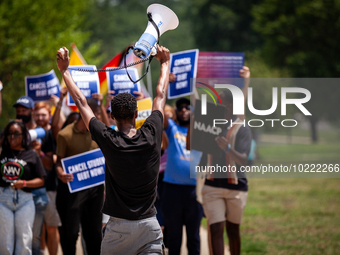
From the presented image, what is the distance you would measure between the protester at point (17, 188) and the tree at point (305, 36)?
1766cm

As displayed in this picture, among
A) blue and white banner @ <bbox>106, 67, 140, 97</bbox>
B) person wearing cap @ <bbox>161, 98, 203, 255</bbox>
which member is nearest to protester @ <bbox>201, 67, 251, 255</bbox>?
person wearing cap @ <bbox>161, 98, 203, 255</bbox>

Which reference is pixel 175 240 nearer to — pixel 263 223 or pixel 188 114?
pixel 188 114

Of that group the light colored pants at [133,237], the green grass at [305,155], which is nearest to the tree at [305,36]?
the green grass at [305,155]

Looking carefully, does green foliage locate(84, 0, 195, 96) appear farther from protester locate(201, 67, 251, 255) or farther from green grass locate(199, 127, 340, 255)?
protester locate(201, 67, 251, 255)

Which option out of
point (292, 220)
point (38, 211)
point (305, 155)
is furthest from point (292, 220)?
point (305, 155)

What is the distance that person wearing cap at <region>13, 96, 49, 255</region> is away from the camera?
5832mm

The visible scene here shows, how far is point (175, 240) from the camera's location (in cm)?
607

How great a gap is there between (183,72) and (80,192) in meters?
2.31

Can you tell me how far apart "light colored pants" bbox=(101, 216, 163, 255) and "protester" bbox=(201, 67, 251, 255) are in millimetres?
2177

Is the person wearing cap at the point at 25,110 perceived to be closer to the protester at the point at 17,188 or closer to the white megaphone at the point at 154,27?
the protester at the point at 17,188

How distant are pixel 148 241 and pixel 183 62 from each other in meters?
3.67

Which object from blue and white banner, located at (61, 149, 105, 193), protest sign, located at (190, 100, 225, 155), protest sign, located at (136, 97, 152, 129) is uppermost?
protest sign, located at (136, 97, 152, 129)

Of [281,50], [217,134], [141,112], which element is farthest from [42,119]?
[281,50]

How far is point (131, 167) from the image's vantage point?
364cm
